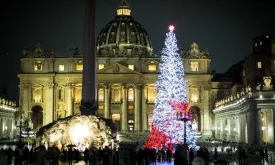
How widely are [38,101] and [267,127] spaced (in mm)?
52648

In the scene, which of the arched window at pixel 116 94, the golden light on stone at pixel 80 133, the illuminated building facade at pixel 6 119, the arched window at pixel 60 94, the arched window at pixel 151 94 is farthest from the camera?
the arched window at pixel 151 94

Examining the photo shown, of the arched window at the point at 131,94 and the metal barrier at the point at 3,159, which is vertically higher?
the arched window at the point at 131,94

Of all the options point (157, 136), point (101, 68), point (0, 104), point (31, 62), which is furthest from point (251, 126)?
point (31, 62)

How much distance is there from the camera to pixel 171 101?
147 ft

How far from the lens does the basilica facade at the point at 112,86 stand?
101312 millimetres

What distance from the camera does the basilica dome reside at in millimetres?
127562

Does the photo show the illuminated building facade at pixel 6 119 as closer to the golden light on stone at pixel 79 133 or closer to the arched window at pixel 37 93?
the arched window at pixel 37 93

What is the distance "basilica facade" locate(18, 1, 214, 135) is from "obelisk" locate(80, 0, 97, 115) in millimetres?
58536

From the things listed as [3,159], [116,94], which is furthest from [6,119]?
[3,159]

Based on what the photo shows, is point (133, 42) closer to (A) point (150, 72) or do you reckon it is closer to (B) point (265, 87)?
(A) point (150, 72)

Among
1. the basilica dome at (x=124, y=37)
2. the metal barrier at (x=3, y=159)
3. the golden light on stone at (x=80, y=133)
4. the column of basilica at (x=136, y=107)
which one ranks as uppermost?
the basilica dome at (x=124, y=37)

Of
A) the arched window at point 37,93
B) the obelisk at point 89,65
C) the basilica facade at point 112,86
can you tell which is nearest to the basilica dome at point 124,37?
the basilica facade at point 112,86

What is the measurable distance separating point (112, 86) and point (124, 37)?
29579mm

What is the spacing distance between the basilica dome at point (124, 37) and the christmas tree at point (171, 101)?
7708cm
